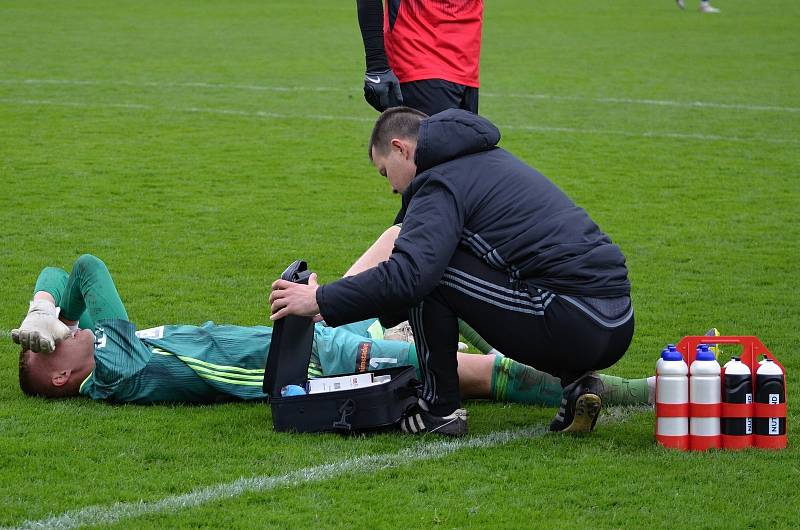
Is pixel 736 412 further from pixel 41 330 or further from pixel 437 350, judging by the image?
pixel 41 330

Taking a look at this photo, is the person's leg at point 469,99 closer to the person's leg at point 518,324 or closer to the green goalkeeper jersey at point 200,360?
the green goalkeeper jersey at point 200,360

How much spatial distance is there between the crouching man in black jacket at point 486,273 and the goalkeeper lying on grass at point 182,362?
0.57m

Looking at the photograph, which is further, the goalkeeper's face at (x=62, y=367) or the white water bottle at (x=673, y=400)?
the goalkeeper's face at (x=62, y=367)

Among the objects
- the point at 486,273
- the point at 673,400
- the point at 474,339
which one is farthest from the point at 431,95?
the point at 673,400

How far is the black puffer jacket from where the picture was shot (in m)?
5.11

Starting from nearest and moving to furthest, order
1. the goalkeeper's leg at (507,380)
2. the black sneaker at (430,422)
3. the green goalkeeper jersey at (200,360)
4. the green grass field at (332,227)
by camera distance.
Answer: the green grass field at (332,227) → the black sneaker at (430,422) → the green goalkeeper jersey at (200,360) → the goalkeeper's leg at (507,380)

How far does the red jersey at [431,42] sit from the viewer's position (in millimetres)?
7715

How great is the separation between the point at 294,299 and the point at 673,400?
1.56 meters

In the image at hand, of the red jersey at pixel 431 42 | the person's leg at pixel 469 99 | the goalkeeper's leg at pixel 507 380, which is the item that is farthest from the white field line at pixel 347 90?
the goalkeeper's leg at pixel 507 380

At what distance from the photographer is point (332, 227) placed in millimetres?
10297

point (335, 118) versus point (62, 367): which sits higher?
point (62, 367)

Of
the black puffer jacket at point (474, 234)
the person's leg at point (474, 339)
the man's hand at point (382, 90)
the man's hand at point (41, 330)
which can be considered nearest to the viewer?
the black puffer jacket at point (474, 234)

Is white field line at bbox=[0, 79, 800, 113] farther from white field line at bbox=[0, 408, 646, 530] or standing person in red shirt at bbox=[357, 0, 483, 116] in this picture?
white field line at bbox=[0, 408, 646, 530]

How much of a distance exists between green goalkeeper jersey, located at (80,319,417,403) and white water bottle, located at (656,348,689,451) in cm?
127
